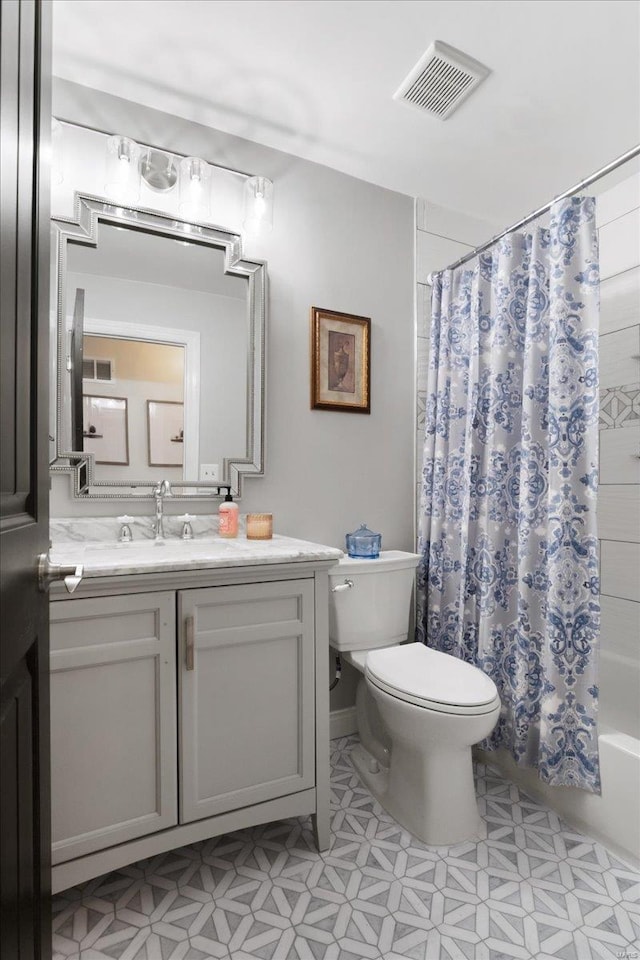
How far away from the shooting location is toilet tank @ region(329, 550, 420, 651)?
1.86m

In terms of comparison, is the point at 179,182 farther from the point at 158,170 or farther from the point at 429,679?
Answer: the point at 429,679

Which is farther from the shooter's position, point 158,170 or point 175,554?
point 158,170

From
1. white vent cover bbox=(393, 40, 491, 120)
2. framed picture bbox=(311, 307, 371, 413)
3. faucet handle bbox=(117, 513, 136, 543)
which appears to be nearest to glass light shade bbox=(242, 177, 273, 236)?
framed picture bbox=(311, 307, 371, 413)

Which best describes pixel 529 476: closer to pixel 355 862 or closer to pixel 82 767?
pixel 355 862

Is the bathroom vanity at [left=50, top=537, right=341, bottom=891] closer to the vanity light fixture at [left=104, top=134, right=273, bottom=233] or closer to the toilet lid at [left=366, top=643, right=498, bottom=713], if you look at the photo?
the toilet lid at [left=366, top=643, right=498, bottom=713]

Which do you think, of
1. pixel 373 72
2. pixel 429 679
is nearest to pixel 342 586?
pixel 429 679

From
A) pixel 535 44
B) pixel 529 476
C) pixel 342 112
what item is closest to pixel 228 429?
pixel 529 476

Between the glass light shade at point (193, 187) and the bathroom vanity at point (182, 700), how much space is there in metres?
1.25

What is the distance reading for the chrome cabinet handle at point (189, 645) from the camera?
1.30 m

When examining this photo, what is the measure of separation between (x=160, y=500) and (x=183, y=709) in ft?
2.38

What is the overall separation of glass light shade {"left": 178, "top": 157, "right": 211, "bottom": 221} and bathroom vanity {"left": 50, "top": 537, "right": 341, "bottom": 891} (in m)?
1.25

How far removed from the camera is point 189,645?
1302mm

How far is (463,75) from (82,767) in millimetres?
2342

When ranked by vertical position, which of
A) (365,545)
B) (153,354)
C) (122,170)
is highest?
(122,170)
